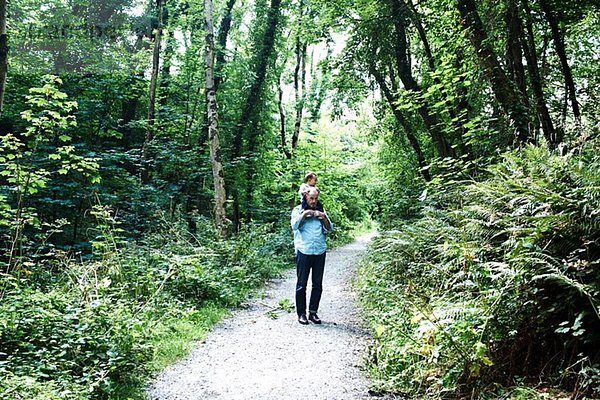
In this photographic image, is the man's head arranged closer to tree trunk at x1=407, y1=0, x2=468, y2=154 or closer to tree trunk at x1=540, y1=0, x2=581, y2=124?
tree trunk at x1=407, y1=0, x2=468, y2=154

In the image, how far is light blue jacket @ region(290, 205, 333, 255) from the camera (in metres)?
7.23

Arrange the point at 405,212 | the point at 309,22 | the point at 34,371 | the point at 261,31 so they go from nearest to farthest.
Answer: the point at 34,371 < the point at 405,212 < the point at 309,22 < the point at 261,31

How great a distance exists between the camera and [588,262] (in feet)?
12.3

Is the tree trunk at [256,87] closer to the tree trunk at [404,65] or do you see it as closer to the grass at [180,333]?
the tree trunk at [404,65]

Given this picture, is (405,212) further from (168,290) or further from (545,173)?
(545,173)

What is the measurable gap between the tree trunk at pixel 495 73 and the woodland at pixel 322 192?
32mm

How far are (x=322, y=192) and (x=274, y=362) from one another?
1729 cm

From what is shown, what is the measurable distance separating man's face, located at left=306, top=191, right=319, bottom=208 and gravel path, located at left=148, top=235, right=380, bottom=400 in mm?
1954

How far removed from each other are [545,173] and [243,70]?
14.9 meters

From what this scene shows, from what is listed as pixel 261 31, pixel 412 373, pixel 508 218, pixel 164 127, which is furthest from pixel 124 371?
pixel 261 31

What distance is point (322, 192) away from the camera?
892 inches

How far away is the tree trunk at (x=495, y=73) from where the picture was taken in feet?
23.6

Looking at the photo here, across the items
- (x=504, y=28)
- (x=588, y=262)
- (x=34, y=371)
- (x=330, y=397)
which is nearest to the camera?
(x=588, y=262)

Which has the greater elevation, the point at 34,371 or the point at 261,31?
the point at 261,31
